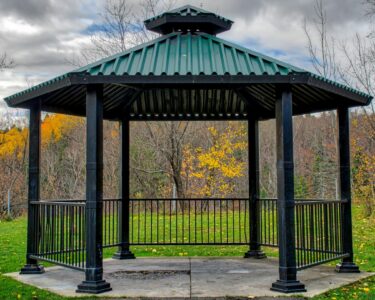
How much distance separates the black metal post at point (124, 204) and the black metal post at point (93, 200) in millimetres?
2744

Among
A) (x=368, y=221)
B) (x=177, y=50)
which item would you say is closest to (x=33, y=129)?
(x=177, y=50)

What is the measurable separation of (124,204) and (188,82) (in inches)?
150

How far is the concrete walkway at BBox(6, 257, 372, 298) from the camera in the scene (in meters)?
6.42

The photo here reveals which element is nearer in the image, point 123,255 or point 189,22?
point 189,22

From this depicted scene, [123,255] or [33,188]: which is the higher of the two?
[33,188]

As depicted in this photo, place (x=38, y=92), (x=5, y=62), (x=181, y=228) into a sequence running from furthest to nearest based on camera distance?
(x=181, y=228), (x=5, y=62), (x=38, y=92)

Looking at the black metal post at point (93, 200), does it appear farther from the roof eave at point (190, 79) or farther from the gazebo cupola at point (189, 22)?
the gazebo cupola at point (189, 22)

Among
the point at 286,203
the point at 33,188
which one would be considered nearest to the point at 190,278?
the point at 286,203

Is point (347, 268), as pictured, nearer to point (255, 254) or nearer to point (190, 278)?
point (255, 254)

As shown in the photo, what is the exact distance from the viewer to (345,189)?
8.05m

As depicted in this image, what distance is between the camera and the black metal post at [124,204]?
929 centimetres

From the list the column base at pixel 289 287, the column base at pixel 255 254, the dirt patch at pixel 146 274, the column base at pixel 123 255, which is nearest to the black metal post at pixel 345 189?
the column base at pixel 255 254

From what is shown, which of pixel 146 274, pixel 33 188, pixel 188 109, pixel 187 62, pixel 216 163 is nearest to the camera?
pixel 187 62

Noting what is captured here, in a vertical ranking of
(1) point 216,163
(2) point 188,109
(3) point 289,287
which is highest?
(2) point 188,109
